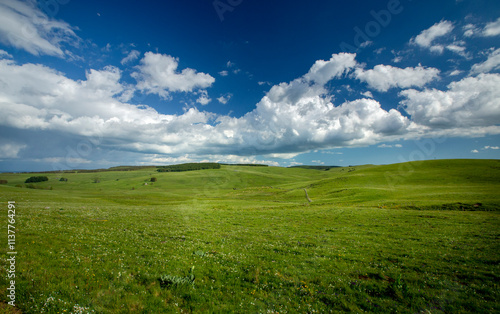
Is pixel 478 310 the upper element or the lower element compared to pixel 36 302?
lower

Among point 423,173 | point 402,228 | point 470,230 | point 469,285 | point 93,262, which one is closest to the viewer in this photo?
point 469,285

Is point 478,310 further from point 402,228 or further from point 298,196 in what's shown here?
point 298,196

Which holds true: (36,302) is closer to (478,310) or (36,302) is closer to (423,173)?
(478,310)

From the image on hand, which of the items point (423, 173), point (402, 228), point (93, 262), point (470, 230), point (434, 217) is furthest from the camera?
point (423, 173)

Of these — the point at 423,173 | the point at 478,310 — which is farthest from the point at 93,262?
the point at 423,173

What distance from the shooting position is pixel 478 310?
7.75m

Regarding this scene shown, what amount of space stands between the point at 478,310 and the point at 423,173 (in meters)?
98.8

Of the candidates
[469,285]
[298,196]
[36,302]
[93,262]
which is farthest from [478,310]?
[298,196]

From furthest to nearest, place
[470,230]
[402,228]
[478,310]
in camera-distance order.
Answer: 1. [402,228]
2. [470,230]
3. [478,310]

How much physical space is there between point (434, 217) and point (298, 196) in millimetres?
43832

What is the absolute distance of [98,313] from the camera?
21.8 feet

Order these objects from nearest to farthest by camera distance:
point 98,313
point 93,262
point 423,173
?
1. point 98,313
2. point 93,262
3. point 423,173

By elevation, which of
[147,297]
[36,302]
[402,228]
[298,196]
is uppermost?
[36,302]

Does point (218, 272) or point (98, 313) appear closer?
point (98, 313)
